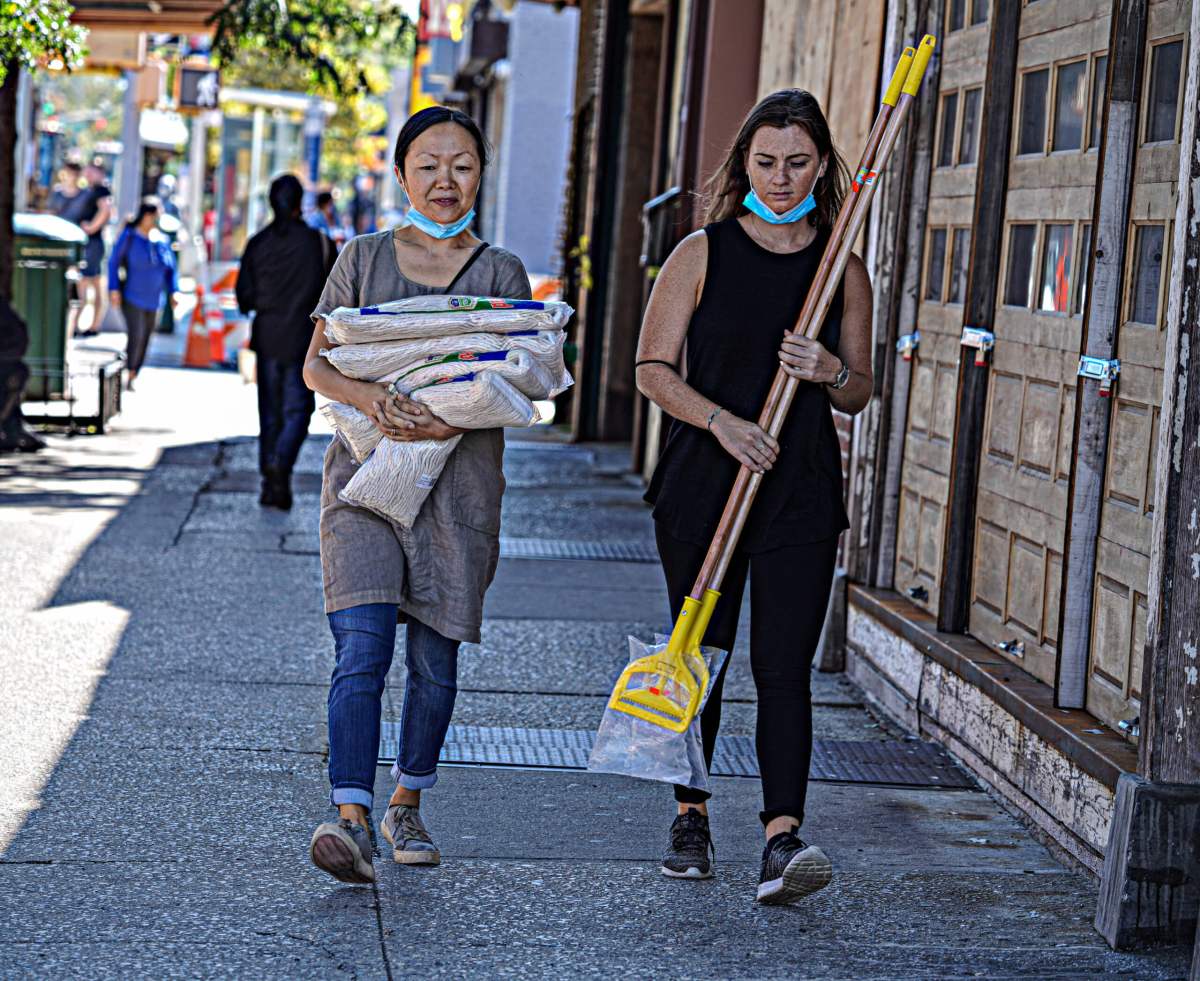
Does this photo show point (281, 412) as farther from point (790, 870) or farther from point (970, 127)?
point (790, 870)

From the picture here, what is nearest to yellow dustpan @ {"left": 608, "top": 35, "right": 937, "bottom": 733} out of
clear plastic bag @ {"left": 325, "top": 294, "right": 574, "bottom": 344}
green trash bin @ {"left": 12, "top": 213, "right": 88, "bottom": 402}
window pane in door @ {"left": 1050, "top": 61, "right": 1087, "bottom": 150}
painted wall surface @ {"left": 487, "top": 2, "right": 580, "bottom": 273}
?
clear plastic bag @ {"left": 325, "top": 294, "right": 574, "bottom": 344}

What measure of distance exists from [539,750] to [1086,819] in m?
1.79

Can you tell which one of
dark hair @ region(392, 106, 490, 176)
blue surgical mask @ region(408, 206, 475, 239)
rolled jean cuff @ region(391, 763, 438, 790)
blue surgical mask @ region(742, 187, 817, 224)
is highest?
dark hair @ region(392, 106, 490, 176)

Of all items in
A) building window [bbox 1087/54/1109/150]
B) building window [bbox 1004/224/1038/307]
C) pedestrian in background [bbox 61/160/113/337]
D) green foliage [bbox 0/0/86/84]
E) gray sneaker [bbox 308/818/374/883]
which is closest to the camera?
gray sneaker [bbox 308/818/374/883]

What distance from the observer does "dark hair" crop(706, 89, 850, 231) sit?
14.4 feet

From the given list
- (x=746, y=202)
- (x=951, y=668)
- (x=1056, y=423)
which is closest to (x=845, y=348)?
(x=746, y=202)

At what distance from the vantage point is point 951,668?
5.77 m

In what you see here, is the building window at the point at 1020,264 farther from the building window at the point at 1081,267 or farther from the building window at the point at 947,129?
the building window at the point at 947,129

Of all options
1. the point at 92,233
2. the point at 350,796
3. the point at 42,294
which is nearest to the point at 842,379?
the point at 350,796

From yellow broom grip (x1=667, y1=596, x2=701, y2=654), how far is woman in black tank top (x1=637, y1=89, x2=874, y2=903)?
4.0 inches

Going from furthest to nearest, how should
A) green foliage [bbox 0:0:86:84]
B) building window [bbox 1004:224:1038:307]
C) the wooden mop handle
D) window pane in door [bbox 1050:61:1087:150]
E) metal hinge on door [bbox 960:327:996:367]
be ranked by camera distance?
green foliage [bbox 0:0:86:84] → metal hinge on door [bbox 960:327:996:367] → building window [bbox 1004:224:1038:307] → window pane in door [bbox 1050:61:1087:150] → the wooden mop handle

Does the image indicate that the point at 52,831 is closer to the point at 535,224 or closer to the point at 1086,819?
the point at 1086,819

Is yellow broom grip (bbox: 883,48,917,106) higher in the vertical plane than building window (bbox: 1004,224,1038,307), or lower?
higher

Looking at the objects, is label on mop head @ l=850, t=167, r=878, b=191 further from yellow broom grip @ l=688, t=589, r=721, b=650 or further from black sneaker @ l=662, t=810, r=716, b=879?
black sneaker @ l=662, t=810, r=716, b=879
